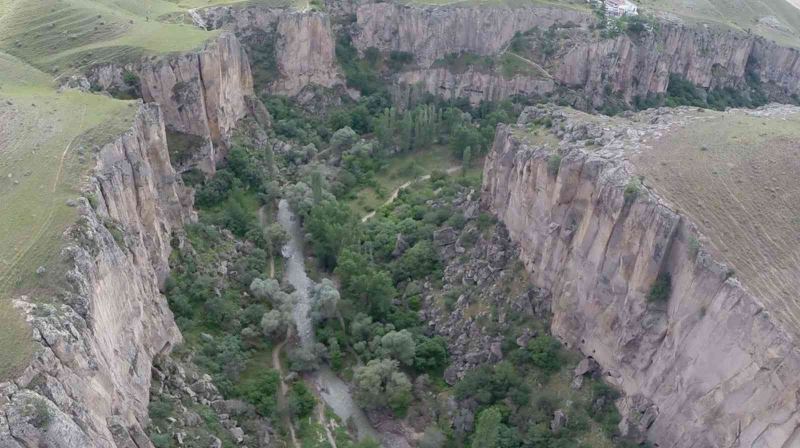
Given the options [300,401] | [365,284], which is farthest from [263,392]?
[365,284]

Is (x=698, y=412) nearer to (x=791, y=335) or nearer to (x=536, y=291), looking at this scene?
(x=791, y=335)

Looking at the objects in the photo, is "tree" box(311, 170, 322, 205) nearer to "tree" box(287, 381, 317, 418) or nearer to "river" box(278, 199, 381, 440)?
"river" box(278, 199, 381, 440)

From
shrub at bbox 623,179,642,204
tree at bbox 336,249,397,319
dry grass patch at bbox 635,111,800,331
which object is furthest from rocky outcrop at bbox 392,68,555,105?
shrub at bbox 623,179,642,204

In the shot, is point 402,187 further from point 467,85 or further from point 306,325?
point 306,325

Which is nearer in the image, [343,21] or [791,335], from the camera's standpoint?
[791,335]

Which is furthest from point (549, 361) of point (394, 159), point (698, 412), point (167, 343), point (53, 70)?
point (53, 70)

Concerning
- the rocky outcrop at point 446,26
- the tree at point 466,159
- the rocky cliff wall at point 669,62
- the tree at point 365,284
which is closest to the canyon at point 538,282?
the tree at point 365,284

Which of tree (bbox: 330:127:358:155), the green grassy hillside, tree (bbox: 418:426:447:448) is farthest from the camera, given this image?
the green grassy hillside
